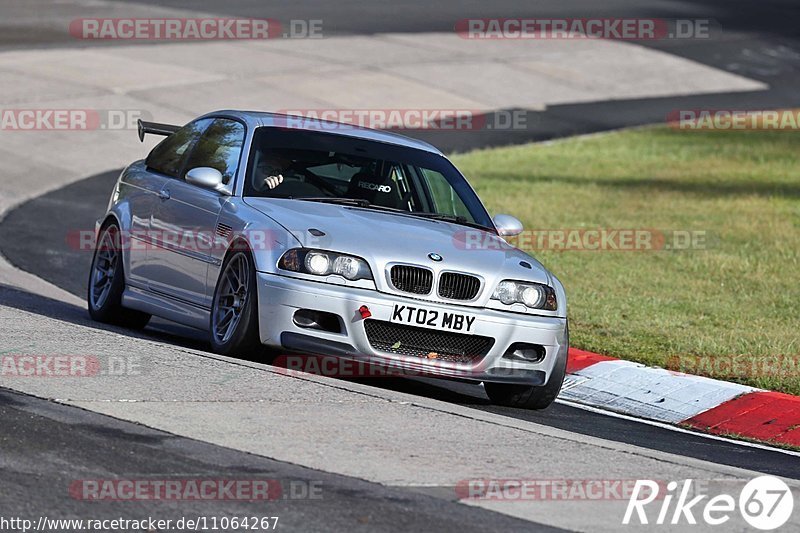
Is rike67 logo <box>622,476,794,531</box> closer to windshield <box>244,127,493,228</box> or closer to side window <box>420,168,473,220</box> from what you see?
windshield <box>244,127,493,228</box>

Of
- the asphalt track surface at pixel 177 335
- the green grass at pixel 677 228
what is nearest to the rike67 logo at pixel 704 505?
the asphalt track surface at pixel 177 335

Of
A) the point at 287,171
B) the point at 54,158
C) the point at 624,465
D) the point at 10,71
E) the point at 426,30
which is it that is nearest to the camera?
the point at 624,465

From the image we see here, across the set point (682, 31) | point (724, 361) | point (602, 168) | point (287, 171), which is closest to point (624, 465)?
point (287, 171)

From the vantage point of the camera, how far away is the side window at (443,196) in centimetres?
1038

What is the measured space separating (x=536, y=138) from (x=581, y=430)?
1766 cm

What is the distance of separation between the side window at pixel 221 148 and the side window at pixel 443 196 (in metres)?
1.25

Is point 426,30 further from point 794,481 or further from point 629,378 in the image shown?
point 794,481

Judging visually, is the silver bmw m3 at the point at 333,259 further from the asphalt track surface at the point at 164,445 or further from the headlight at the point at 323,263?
the asphalt track surface at the point at 164,445

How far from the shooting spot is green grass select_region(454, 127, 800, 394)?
12.1 metres

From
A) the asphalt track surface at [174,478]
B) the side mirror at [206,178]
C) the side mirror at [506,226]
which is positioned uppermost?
the side mirror at [206,178]

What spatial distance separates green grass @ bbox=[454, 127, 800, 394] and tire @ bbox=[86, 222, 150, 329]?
335 centimetres

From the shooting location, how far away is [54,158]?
20938 millimetres

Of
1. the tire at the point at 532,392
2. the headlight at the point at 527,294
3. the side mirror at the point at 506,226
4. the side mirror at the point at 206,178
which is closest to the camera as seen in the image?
the headlight at the point at 527,294

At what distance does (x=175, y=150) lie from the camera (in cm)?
1098
